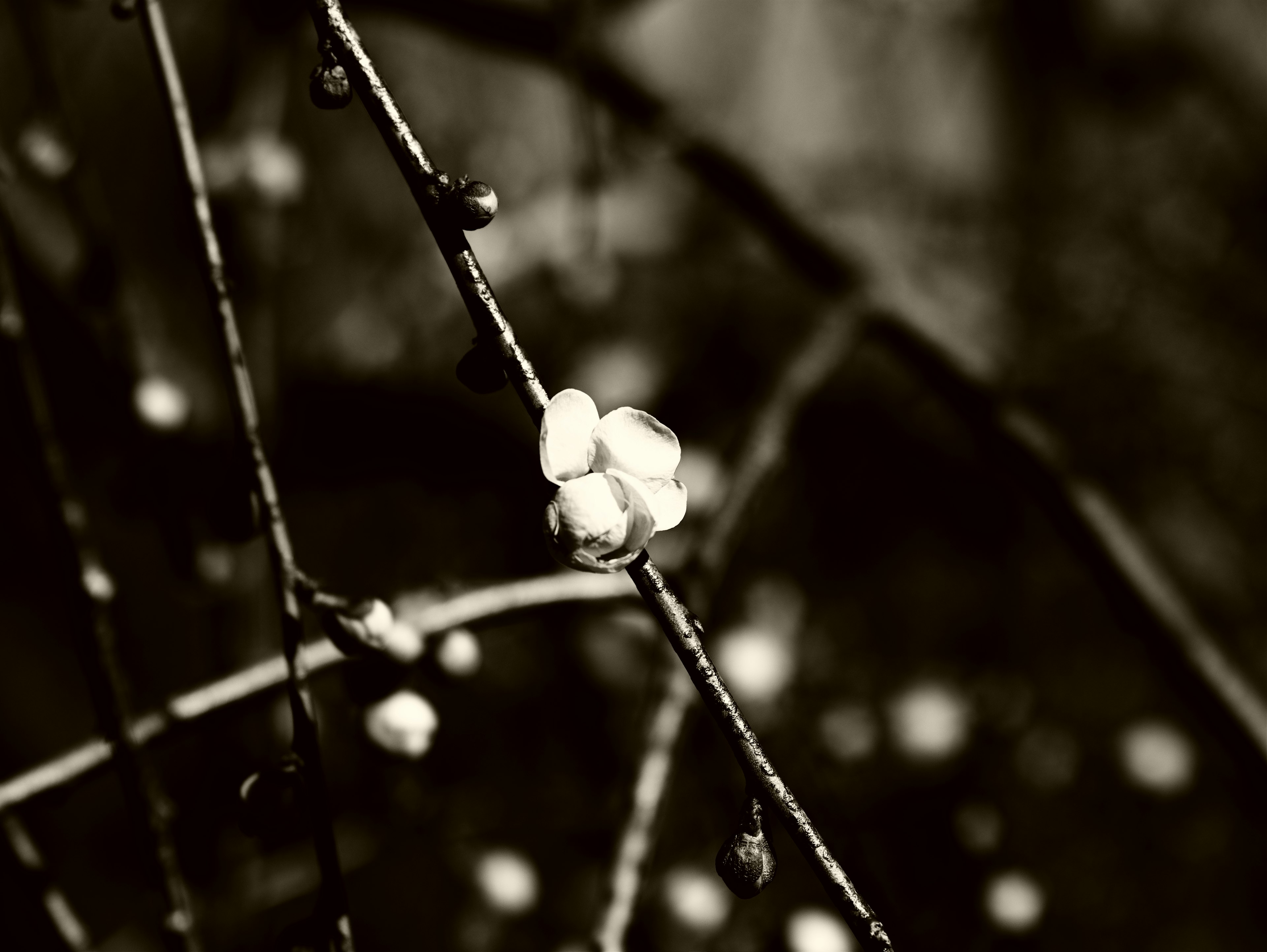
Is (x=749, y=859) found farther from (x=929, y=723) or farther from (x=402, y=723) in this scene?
(x=929, y=723)

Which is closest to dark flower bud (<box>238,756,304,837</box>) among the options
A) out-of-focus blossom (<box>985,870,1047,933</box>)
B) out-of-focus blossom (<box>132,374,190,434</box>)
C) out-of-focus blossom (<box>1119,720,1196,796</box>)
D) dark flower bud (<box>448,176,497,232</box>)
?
dark flower bud (<box>448,176,497,232</box>)

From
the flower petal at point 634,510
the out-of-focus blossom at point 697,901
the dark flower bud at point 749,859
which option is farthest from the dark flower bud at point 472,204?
the out-of-focus blossom at point 697,901

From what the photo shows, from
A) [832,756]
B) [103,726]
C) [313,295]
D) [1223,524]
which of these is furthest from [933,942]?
[313,295]

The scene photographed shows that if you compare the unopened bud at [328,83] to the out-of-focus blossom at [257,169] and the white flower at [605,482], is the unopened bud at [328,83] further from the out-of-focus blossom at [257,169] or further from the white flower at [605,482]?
the out-of-focus blossom at [257,169]

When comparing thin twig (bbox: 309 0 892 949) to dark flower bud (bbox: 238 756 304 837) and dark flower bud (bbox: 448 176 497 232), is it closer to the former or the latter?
dark flower bud (bbox: 448 176 497 232)

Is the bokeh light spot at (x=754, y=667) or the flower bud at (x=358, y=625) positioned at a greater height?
the bokeh light spot at (x=754, y=667)

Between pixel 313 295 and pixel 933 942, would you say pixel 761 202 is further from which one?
pixel 313 295

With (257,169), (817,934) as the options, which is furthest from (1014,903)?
(257,169)
